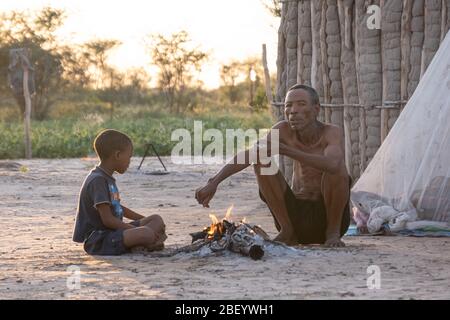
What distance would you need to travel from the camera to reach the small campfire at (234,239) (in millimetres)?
6066

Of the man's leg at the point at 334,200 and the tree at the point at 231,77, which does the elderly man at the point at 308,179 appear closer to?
the man's leg at the point at 334,200

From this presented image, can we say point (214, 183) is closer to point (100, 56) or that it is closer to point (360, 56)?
point (360, 56)

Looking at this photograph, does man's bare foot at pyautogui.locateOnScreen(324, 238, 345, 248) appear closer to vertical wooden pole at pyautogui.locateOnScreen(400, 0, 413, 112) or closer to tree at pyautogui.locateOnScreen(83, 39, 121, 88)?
vertical wooden pole at pyautogui.locateOnScreen(400, 0, 413, 112)

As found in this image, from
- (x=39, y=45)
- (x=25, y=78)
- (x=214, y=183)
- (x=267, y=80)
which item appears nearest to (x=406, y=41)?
(x=267, y=80)

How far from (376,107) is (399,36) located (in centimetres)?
62

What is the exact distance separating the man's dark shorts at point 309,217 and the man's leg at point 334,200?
0.27 ft

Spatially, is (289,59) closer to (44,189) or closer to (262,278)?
(44,189)

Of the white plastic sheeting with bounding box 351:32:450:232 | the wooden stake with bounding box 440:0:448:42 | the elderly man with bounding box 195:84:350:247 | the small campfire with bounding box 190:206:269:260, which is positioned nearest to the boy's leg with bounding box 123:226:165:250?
the small campfire with bounding box 190:206:269:260

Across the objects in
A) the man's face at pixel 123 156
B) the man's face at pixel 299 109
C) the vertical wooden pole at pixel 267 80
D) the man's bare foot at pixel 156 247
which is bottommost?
the man's bare foot at pixel 156 247

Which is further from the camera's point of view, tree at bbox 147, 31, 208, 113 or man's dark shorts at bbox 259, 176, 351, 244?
tree at bbox 147, 31, 208, 113

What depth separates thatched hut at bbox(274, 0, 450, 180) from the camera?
27.7 feet

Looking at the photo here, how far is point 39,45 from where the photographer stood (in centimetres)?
3525

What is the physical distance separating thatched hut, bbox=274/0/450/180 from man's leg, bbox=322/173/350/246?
220 centimetres

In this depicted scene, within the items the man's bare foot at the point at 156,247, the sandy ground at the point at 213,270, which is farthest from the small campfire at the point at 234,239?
the man's bare foot at the point at 156,247
